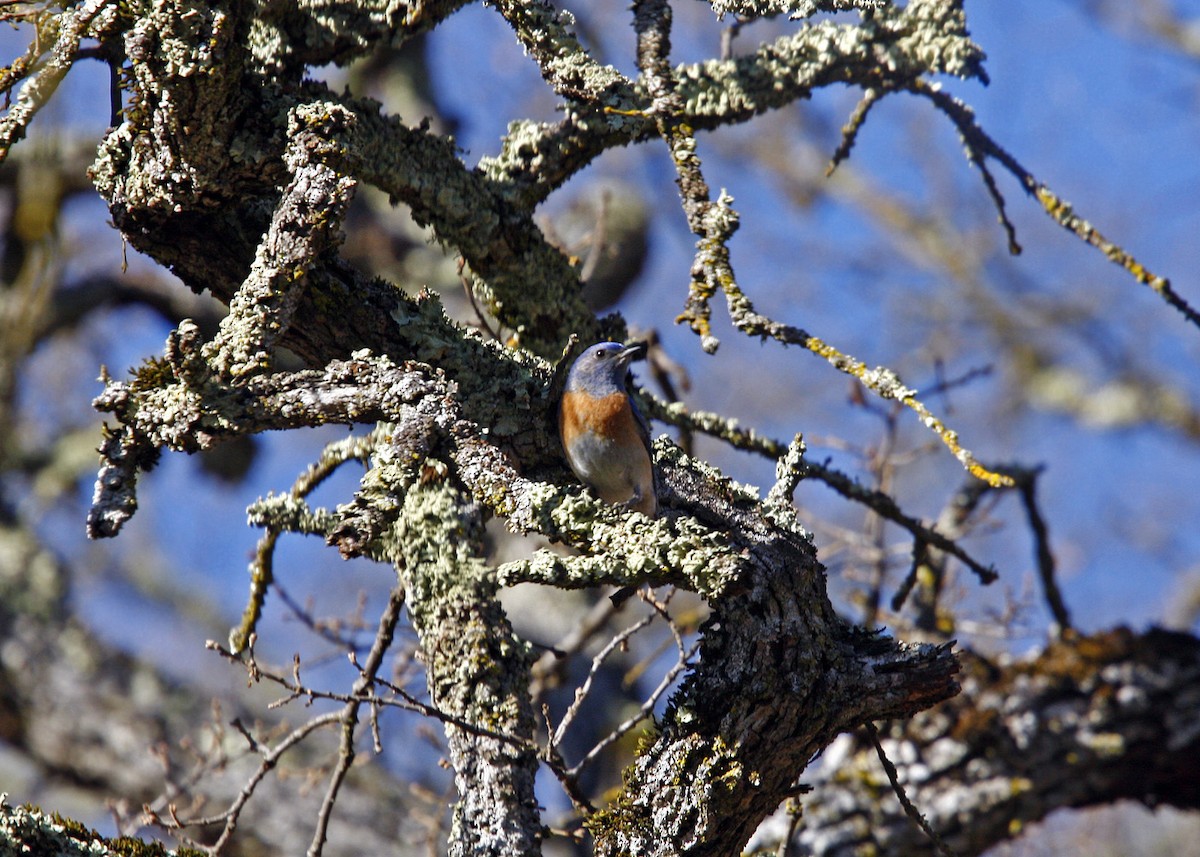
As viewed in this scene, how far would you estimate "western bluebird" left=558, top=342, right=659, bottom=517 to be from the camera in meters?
2.95

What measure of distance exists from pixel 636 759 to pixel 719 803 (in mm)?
202

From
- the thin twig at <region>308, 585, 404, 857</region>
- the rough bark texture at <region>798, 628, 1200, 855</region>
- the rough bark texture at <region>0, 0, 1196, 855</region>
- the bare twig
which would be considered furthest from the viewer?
the rough bark texture at <region>798, 628, 1200, 855</region>

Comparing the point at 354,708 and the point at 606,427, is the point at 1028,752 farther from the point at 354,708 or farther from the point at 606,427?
the point at 354,708

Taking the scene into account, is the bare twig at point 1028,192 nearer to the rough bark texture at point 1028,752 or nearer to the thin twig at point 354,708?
the rough bark texture at point 1028,752

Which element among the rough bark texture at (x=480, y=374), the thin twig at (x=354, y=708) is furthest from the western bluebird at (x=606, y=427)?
the thin twig at (x=354, y=708)

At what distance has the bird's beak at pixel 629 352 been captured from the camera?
10.6 feet

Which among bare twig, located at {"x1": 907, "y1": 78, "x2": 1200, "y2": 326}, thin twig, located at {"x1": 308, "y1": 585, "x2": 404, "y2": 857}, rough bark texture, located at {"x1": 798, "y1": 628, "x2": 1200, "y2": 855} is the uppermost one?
bare twig, located at {"x1": 907, "y1": 78, "x2": 1200, "y2": 326}

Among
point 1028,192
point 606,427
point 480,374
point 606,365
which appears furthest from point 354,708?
point 1028,192

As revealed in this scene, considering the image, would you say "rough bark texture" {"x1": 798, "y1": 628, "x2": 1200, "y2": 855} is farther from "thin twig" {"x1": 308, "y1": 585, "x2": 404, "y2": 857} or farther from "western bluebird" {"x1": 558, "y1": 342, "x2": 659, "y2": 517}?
"thin twig" {"x1": 308, "y1": 585, "x2": 404, "y2": 857}

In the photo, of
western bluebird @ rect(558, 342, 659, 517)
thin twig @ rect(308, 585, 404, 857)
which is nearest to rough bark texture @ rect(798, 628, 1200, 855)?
western bluebird @ rect(558, 342, 659, 517)

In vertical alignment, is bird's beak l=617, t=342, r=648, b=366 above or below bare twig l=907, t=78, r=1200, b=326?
below

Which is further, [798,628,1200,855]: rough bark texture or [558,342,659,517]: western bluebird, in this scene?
[798,628,1200,855]: rough bark texture

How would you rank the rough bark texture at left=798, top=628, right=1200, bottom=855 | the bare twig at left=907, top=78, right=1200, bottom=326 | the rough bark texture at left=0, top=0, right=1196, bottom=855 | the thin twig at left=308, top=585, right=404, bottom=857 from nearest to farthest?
the rough bark texture at left=0, top=0, right=1196, bottom=855 < the thin twig at left=308, top=585, right=404, bottom=857 < the bare twig at left=907, top=78, right=1200, bottom=326 < the rough bark texture at left=798, top=628, right=1200, bottom=855

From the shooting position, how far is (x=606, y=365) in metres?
3.28
